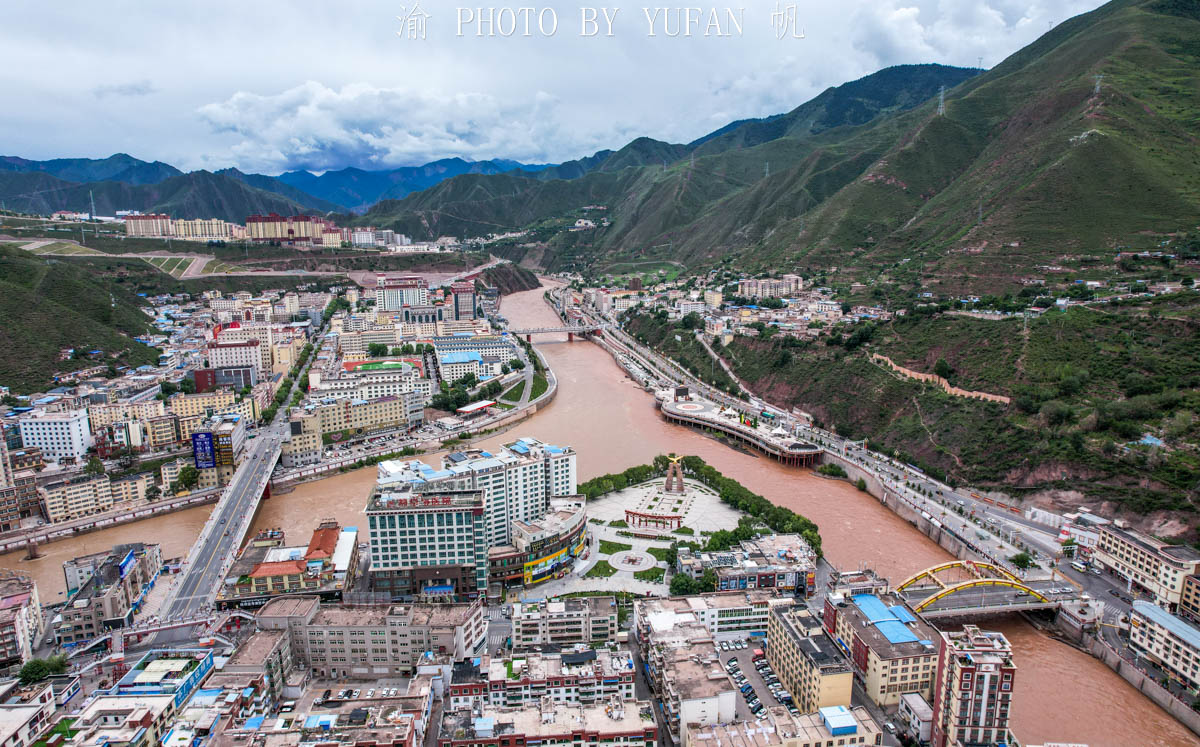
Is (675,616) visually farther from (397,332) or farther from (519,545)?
(397,332)

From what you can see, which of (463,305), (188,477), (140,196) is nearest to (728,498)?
(188,477)

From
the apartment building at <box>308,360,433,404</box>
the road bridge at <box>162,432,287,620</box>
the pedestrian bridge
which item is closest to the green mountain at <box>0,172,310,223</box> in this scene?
the apartment building at <box>308,360,433,404</box>

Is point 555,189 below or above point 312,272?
above

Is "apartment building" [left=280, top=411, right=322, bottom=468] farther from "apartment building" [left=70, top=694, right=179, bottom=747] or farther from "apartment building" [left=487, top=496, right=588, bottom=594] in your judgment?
"apartment building" [left=70, top=694, right=179, bottom=747]

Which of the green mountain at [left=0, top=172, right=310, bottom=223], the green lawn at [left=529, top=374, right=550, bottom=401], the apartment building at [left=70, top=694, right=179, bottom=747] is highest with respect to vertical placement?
the green mountain at [left=0, top=172, right=310, bottom=223]

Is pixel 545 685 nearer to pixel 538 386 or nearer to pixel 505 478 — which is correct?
pixel 505 478

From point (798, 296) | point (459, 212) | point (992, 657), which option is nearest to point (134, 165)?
point (459, 212)

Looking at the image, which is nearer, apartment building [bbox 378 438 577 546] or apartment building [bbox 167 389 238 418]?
apartment building [bbox 378 438 577 546]
